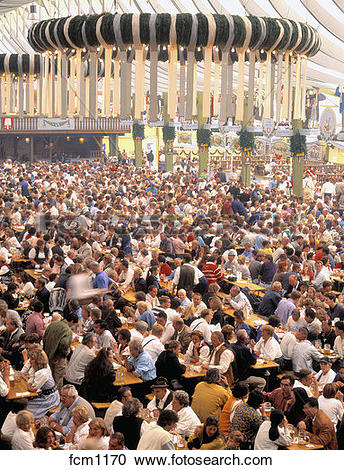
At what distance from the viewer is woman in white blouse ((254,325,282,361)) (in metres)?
9.26

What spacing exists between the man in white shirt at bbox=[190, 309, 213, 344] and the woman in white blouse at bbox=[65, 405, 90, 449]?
3.12m

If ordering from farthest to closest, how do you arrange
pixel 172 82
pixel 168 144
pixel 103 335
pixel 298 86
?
1. pixel 168 144
2. pixel 298 86
3. pixel 172 82
4. pixel 103 335

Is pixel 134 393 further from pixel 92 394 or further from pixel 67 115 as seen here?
pixel 67 115

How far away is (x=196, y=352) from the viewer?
350 inches

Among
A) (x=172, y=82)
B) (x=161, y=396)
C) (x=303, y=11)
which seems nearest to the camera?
(x=161, y=396)

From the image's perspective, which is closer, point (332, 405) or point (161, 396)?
point (332, 405)

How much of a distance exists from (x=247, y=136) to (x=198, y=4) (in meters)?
6.46

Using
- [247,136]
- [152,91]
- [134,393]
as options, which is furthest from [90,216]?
[247,136]

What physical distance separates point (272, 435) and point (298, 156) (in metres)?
21.6

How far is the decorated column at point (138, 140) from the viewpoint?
129 feet

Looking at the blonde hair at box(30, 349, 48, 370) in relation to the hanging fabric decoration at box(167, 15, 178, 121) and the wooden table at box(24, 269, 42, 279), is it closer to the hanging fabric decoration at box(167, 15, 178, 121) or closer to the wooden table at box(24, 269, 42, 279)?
the hanging fabric decoration at box(167, 15, 178, 121)

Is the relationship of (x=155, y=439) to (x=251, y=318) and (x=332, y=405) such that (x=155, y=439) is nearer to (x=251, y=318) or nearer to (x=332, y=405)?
(x=332, y=405)

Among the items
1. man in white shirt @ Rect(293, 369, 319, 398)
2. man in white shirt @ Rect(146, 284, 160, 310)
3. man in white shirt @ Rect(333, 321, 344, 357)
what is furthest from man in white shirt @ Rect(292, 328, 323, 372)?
man in white shirt @ Rect(146, 284, 160, 310)

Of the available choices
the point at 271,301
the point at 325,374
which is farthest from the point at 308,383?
the point at 271,301
